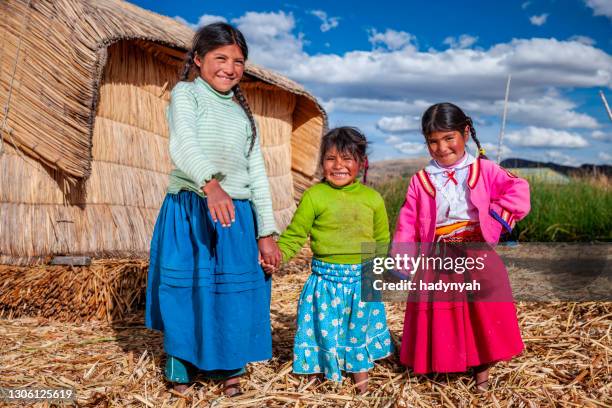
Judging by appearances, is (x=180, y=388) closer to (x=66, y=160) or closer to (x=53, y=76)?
(x=66, y=160)

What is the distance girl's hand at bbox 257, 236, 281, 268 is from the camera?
280 centimetres

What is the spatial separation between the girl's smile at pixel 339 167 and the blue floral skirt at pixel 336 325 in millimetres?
400

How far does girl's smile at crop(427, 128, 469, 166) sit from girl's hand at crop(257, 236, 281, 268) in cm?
87

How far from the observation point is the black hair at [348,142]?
2.91 metres

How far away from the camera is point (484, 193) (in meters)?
2.86

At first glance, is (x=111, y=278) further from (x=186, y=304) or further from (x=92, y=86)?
(x=186, y=304)

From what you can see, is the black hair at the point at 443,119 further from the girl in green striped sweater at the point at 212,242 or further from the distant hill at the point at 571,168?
the distant hill at the point at 571,168

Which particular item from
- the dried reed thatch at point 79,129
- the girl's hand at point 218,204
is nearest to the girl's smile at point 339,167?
the girl's hand at point 218,204

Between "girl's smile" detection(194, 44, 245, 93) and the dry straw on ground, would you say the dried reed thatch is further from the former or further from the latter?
"girl's smile" detection(194, 44, 245, 93)

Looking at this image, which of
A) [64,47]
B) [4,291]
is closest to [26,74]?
[64,47]

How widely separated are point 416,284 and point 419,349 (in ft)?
1.03

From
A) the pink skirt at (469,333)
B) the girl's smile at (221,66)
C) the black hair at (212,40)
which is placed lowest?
the pink skirt at (469,333)

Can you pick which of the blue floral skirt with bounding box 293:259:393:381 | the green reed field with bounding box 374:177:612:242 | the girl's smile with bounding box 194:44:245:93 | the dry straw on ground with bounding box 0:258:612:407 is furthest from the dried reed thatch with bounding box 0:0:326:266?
the green reed field with bounding box 374:177:612:242

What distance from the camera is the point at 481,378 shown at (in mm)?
3037
